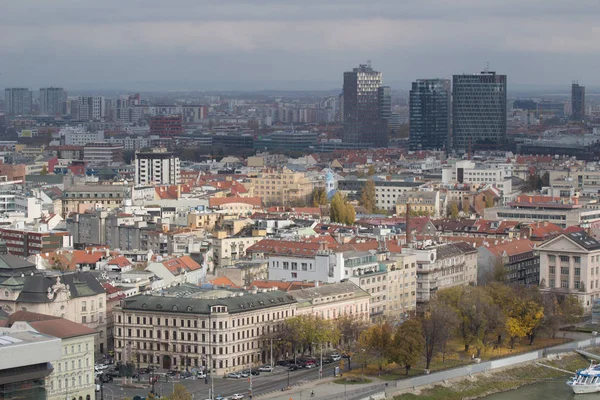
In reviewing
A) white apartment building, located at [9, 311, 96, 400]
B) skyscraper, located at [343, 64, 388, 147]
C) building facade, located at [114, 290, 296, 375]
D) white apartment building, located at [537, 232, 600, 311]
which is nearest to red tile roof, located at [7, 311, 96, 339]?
white apartment building, located at [9, 311, 96, 400]

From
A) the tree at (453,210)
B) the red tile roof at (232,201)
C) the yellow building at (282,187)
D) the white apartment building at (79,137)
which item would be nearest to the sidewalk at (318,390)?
the red tile roof at (232,201)

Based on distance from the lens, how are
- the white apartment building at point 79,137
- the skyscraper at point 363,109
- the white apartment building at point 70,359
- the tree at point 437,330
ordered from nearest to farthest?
the white apartment building at point 70,359, the tree at point 437,330, the white apartment building at point 79,137, the skyscraper at point 363,109

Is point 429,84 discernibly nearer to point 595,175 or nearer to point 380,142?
point 380,142

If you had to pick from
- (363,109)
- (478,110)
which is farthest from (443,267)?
(363,109)

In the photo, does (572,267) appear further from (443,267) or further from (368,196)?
(368,196)

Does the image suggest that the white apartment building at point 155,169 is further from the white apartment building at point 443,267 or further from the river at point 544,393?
the river at point 544,393

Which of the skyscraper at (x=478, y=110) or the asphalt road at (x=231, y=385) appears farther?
the skyscraper at (x=478, y=110)
